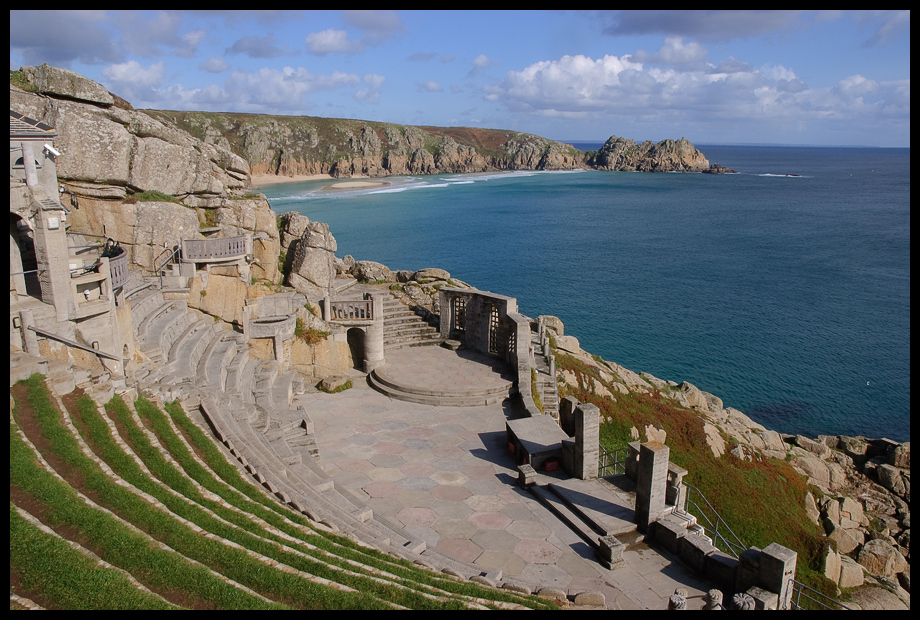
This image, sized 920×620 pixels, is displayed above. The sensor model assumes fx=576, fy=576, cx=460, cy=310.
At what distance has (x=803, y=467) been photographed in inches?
1083

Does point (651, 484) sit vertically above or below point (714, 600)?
above

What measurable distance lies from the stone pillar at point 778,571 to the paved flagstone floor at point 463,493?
4.34ft

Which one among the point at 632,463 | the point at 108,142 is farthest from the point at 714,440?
the point at 108,142

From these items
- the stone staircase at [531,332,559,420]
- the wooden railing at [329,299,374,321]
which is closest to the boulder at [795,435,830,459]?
the stone staircase at [531,332,559,420]

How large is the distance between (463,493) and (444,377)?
7.43 m

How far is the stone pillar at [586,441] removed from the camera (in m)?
15.3

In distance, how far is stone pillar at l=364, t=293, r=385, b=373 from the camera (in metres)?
23.4

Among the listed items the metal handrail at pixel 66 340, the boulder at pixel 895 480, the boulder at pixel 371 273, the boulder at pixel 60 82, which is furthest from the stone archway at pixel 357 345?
the boulder at pixel 895 480

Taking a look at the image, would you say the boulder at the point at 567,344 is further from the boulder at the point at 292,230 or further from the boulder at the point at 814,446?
the boulder at the point at 292,230

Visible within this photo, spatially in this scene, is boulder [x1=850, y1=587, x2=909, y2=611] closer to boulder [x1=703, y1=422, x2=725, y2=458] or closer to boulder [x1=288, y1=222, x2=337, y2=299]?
boulder [x1=703, y1=422, x2=725, y2=458]

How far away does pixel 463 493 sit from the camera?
1536cm

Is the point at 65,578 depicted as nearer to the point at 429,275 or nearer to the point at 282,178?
the point at 429,275

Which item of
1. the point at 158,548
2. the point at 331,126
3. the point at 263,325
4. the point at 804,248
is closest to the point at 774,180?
the point at 804,248

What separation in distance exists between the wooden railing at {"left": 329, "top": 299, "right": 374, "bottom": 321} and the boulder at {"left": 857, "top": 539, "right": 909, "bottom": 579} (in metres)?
21.6
